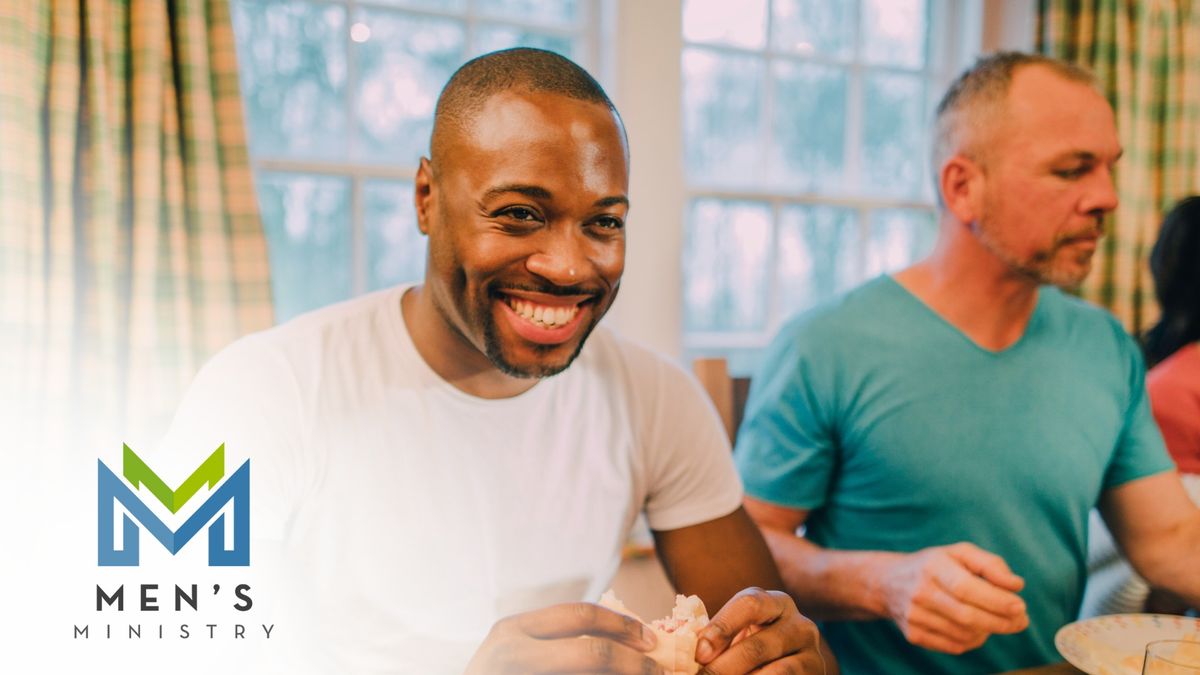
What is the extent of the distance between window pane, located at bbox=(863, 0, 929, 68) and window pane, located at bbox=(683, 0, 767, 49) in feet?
1.06

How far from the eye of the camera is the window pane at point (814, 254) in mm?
1509

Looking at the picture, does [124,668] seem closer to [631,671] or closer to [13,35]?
[631,671]

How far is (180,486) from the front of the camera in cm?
61

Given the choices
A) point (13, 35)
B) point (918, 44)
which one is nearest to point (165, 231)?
point (13, 35)

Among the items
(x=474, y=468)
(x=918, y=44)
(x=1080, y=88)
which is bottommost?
(x=474, y=468)

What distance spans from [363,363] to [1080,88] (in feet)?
2.79

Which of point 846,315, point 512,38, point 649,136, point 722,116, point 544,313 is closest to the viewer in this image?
point 544,313

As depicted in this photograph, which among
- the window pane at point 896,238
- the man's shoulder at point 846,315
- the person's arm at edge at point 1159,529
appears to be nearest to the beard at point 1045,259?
the man's shoulder at point 846,315

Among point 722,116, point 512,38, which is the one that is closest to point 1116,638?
point 722,116

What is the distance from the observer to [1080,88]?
98cm

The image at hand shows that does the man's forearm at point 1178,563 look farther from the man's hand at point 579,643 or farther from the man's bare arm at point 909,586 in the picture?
the man's hand at point 579,643

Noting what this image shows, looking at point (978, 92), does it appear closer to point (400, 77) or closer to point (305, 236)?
point (400, 77)

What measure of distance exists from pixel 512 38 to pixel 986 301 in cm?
80

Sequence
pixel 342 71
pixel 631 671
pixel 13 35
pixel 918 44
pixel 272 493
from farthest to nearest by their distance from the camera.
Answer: pixel 918 44
pixel 342 71
pixel 13 35
pixel 272 493
pixel 631 671
